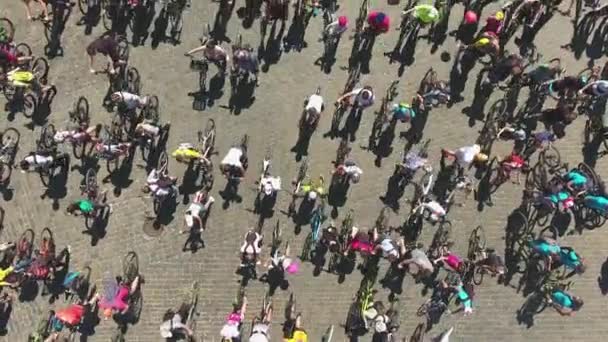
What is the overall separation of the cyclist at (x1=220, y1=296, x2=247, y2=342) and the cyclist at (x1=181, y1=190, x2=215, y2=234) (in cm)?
330

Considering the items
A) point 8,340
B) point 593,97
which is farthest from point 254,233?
point 593,97

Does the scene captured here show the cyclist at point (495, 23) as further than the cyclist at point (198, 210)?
Yes

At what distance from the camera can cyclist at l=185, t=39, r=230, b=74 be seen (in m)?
23.8

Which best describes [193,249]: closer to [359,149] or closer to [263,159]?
[263,159]

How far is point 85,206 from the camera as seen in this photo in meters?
22.8

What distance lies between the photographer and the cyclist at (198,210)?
22797mm

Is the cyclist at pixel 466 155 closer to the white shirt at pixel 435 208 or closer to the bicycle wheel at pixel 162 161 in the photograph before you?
the white shirt at pixel 435 208

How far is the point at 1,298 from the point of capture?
2317cm

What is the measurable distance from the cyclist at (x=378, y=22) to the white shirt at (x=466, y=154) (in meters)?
5.58

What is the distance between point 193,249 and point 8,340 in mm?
7440

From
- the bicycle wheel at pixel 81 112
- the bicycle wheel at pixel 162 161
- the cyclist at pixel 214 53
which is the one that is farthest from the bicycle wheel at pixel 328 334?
the bicycle wheel at pixel 81 112

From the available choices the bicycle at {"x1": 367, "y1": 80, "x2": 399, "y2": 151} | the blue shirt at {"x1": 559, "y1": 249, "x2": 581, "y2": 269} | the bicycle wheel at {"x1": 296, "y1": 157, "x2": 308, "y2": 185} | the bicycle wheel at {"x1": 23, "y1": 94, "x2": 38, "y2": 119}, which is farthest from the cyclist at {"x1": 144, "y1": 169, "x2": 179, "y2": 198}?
the blue shirt at {"x1": 559, "y1": 249, "x2": 581, "y2": 269}

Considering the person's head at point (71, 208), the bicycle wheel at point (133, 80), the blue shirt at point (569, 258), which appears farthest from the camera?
the bicycle wheel at point (133, 80)

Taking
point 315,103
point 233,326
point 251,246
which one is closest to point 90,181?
point 251,246
